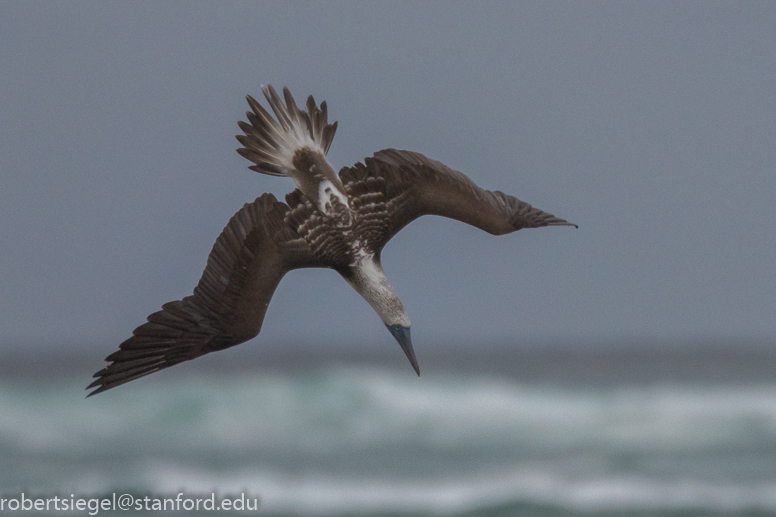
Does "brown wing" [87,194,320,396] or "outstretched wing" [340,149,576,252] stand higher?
"outstretched wing" [340,149,576,252]

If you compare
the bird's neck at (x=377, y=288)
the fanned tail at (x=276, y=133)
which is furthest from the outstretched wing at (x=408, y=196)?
the fanned tail at (x=276, y=133)

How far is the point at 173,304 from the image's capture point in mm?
7105

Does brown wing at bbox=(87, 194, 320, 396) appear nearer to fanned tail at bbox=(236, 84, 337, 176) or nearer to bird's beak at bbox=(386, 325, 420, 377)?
fanned tail at bbox=(236, 84, 337, 176)

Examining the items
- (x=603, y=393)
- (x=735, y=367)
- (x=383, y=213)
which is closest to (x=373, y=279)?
(x=383, y=213)

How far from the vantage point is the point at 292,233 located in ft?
23.6

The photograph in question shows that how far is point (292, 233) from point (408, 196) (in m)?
0.94

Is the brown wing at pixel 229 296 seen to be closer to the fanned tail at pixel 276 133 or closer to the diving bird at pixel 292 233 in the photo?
the diving bird at pixel 292 233

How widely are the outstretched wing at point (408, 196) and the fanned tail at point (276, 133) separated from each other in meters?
0.42

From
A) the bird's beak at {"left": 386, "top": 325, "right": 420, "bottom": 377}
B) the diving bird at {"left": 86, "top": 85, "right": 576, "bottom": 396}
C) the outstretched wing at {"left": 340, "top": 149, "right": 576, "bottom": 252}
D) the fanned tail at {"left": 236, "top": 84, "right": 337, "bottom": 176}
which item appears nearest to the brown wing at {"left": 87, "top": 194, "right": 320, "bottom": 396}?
the diving bird at {"left": 86, "top": 85, "right": 576, "bottom": 396}

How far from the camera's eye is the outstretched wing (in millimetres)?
7242

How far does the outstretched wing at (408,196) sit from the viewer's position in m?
7.24

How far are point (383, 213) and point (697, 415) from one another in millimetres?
13995

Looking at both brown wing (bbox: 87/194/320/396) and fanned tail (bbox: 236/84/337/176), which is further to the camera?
fanned tail (bbox: 236/84/337/176)

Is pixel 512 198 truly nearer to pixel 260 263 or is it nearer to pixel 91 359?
pixel 260 263
